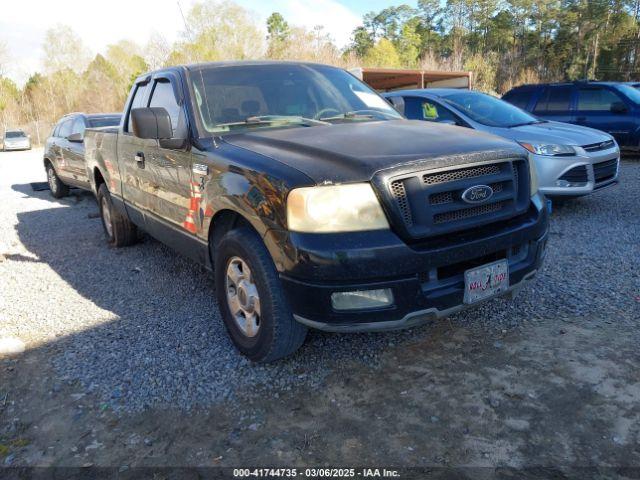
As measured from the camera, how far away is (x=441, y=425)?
8.22ft

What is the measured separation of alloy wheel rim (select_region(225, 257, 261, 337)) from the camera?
9.73 feet

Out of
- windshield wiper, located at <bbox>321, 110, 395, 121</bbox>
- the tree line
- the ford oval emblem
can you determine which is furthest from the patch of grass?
the tree line

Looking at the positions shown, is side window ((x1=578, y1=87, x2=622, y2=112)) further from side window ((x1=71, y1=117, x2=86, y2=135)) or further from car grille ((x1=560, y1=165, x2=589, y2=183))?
side window ((x1=71, y1=117, x2=86, y2=135))

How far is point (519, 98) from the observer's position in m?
10.2

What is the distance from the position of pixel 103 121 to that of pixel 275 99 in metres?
6.69

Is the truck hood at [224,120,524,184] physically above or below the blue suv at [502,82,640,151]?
above

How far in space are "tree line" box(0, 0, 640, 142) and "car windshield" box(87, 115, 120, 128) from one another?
19727 mm

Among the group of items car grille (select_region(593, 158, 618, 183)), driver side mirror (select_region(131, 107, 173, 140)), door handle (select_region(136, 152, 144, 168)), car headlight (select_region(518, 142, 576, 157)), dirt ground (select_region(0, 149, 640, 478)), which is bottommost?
dirt ground (select_region(0, 149, 640, 478))

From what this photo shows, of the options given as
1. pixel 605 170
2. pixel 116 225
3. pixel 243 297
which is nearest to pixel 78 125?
pixel 116 225

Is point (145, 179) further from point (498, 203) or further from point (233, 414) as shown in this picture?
point (498, 203)

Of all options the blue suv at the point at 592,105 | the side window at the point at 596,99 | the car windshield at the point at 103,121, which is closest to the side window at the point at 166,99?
the car windshield at the point at 103,121

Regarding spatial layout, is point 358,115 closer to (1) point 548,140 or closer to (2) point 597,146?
(1) point 548,140

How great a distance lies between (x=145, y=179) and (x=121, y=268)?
4.44ft

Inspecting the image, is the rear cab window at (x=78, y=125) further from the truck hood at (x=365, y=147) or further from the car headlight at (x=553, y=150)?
the car headlight at (x=553, y=150)
